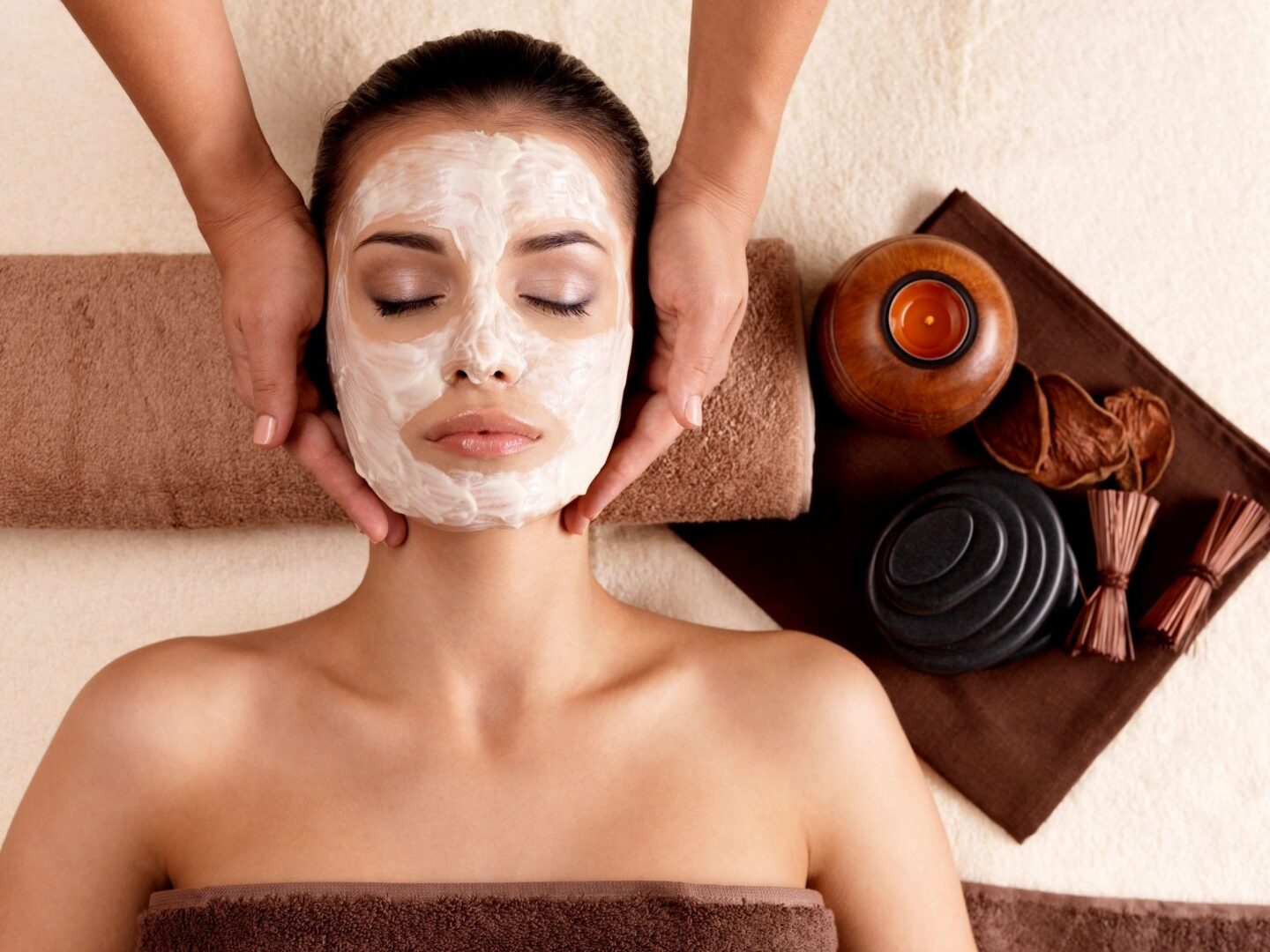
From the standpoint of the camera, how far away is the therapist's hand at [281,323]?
1.08 m

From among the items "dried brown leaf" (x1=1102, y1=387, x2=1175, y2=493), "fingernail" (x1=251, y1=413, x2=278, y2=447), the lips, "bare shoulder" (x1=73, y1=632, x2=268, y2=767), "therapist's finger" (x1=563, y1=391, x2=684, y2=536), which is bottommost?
"bare shoulder" (x1=73, y1=632, x2=268, y2=767)

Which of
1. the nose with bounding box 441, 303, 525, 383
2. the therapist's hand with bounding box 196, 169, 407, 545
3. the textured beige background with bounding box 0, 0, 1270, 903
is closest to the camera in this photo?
the nose with bounding box 441, 303, 525, 383

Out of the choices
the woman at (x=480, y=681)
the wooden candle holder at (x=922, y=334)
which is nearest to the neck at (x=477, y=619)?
the woman at (x=480, y=681)

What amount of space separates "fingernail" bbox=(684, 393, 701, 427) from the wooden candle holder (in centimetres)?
24

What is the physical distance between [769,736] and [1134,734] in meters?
0.55

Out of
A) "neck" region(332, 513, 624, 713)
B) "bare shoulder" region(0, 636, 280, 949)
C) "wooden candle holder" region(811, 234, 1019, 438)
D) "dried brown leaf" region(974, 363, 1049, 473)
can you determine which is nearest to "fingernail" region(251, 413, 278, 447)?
"neck" region(332, 513, 624, 713)

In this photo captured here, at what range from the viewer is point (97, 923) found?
3.64 feet

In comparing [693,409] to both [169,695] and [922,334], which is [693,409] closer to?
[922,334]

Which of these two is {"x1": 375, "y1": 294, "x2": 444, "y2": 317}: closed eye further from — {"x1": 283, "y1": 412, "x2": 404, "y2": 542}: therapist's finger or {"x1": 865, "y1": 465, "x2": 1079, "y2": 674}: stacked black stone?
{"x1": 865, "y1": 465, "x2": 1079, "y2": 674}: stacked black stone

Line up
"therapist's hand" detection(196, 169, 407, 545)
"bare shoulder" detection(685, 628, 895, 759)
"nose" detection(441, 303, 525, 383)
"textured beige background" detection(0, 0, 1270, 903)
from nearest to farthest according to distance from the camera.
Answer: "nose" detection(441, 303, 525, 383)
"therapist's hand" detection(196, 169, 407, 545)
"bare shoulder" detection(685, 628, 895, 759)
"textured beige background" detection(0, 0, 1270, 903)

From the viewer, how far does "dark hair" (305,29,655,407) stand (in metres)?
1.07

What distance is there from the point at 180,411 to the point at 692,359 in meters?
0.64

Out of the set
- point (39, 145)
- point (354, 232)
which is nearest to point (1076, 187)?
point (354, 232)

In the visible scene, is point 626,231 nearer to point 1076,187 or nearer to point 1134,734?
point 1076,187
